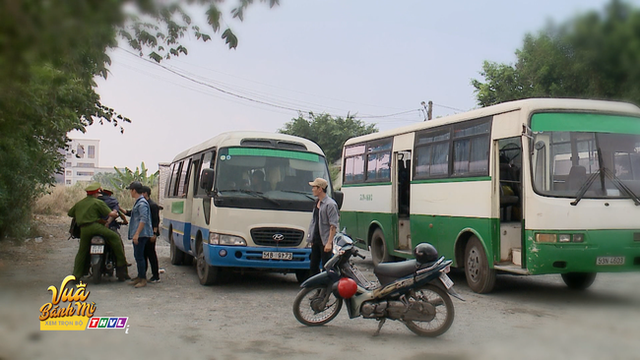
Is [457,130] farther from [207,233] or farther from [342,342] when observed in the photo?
[342,342]

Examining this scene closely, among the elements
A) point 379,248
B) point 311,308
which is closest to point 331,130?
point 379,248

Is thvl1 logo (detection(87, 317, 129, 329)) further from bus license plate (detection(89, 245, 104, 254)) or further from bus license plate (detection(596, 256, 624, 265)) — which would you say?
bus license plate (detection(596, 256, 624, 265))

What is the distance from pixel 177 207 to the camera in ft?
48.6

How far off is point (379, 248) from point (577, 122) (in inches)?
246

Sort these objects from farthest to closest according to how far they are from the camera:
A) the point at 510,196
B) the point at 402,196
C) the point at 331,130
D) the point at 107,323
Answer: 1. the point at 331,130
2. the point at 402,196
3. the point at 510,196
4. the point at 107,323

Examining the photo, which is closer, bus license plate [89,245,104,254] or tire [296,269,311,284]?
bus license plate [89,245,104,254]

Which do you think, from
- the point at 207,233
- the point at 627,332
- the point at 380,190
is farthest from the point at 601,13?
the point at 380,190

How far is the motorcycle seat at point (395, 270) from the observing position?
7.47 m

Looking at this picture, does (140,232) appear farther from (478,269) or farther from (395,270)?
(478,269)

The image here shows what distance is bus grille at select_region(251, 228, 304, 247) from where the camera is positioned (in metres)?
10.7

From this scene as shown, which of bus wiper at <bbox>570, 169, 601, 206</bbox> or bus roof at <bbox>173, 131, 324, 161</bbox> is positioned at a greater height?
bus roof at <bbox>173, 131, 324, 161</bbox>

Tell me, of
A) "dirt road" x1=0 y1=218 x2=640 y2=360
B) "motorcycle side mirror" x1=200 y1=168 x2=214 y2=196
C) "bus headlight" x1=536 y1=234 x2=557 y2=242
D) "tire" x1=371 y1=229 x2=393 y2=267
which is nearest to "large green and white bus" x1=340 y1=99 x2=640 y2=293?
"bus headlight" x1=536 y1=234 x2=557 y2=242

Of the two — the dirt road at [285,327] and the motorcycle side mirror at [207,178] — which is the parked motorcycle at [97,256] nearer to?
the dirt road at [285,327]

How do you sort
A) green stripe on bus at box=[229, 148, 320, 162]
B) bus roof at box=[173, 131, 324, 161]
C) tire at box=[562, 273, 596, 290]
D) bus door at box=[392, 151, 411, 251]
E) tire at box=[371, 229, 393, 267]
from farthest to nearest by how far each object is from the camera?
tire at box=[371, 229, 393, 267], bus door at box=[392, 151, 411, 251], bus roof at box=[173, 131, 324, 161], green stripe on bus at box=[229, 148, 320, 162], tire at box=[562, 273, 596, 290]
